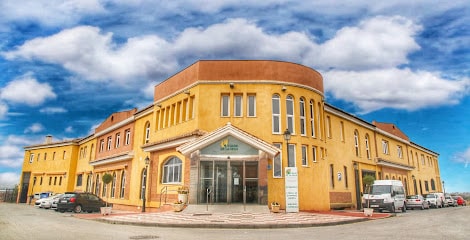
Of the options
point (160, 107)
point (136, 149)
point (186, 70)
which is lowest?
point (136, 149)

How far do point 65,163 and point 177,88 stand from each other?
95.0 ft

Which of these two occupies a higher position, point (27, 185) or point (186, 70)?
point (186, 70)

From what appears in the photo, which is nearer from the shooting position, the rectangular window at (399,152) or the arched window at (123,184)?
the arched window at (123,184)

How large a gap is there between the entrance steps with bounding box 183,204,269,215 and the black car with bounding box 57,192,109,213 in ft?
35.5

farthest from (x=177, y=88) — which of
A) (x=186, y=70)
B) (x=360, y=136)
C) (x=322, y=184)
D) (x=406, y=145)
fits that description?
(x=406, y=145)

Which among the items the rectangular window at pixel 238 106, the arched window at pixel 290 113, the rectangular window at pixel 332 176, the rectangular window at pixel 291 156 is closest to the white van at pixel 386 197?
the rectangular window at pixel 332 176

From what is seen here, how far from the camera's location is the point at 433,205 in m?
32.9

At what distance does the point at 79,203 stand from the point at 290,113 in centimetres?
1689

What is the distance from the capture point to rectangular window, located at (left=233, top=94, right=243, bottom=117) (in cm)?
2103

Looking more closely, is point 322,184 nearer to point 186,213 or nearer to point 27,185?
point 186,213

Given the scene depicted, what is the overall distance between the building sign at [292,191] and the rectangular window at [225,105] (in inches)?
214

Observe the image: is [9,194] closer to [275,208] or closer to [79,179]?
[79,179]

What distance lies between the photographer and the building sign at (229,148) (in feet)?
60.2

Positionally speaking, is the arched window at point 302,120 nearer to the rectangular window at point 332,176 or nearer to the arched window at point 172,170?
the rectangular window at point 332,176
